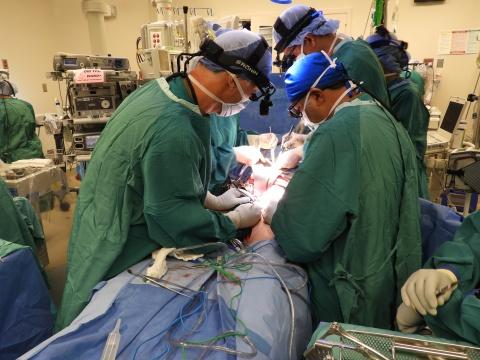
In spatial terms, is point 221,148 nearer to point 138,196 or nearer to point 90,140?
point 138,196

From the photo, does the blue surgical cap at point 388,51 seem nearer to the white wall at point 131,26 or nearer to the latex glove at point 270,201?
the latex glove at point 270,201

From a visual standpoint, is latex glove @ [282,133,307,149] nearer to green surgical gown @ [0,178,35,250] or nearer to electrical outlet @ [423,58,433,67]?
green surgical gown @ [0,178,35,250]

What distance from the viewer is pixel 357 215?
1241 millimetres

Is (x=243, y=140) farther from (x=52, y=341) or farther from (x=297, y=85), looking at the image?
(x=52, y=341)

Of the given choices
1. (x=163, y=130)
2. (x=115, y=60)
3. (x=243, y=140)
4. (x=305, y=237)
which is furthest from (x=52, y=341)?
(x=115, y=60)

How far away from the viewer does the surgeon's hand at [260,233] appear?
1.81 metres

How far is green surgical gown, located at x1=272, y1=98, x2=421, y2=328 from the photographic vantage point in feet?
4.09

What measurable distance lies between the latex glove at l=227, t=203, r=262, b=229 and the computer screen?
3.55 metres

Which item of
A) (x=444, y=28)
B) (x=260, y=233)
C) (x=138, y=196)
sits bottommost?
(x=260, y=233)

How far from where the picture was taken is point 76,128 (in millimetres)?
3668

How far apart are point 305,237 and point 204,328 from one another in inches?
19.2

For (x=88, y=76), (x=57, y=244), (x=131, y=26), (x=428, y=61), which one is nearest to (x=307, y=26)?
(x=88, y=76)

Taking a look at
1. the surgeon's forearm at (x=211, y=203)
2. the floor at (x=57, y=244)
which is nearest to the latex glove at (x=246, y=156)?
the surgeon's forearm at (x=211, y=203)

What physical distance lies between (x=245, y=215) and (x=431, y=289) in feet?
3.24
